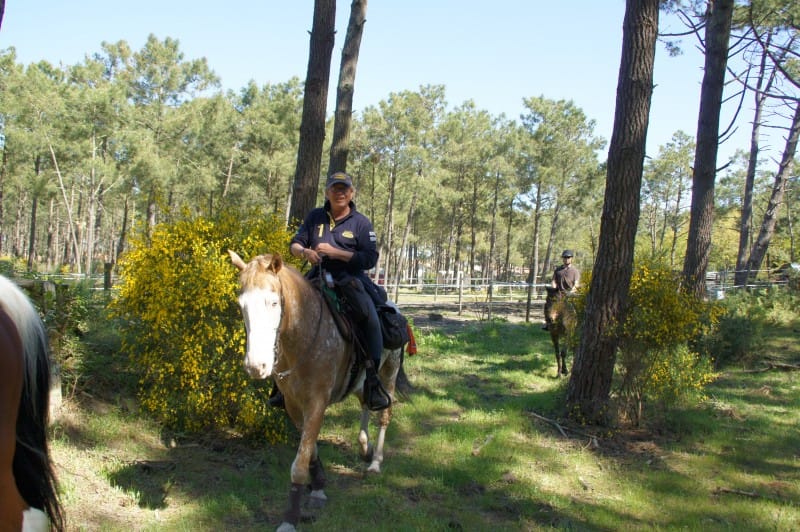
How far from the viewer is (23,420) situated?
7.18 feet

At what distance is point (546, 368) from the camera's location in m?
10.6

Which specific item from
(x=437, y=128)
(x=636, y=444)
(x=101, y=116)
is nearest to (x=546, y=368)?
(x=636, y=444)

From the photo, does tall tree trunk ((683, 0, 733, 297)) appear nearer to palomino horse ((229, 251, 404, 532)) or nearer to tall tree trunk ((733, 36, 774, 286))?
palomino horse ((229, 251, 404, 532))

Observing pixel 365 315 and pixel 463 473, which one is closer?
pixel 365 315

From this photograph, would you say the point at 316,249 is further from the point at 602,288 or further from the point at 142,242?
the point at 602,288

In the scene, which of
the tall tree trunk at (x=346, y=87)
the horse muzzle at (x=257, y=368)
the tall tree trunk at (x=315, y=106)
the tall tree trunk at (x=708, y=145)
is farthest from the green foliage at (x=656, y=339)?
the horse muzzle at (x=257, y=368)

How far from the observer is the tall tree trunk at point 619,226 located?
656cm

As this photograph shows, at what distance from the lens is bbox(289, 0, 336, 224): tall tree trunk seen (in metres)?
7.73

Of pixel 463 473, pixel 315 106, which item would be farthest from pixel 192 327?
pixel 315 106

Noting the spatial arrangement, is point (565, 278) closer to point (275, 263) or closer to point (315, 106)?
point (315, 106)

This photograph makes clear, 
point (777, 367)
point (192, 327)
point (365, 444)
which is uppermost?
point (192, 327)

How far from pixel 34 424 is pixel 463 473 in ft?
13.3

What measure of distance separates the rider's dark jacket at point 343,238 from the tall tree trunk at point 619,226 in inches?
134

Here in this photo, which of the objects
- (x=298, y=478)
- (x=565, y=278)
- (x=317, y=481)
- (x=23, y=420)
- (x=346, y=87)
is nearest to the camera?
(x=23, y=420)
